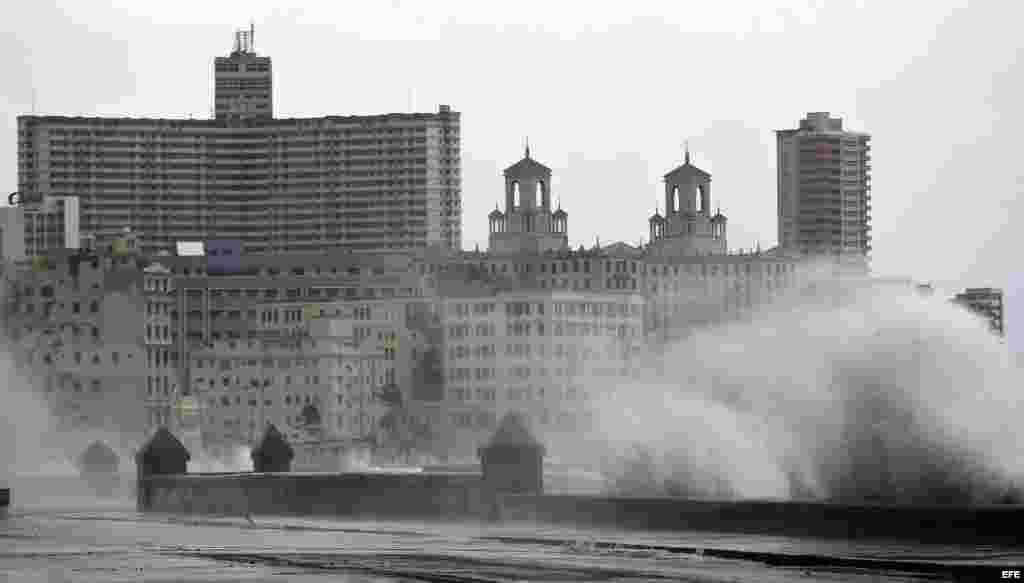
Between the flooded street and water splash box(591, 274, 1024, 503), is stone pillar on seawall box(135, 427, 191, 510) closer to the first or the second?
water splash box(591, 274, 1024, 503)

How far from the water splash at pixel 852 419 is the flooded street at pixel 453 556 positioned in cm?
570

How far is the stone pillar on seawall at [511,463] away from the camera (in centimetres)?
7650

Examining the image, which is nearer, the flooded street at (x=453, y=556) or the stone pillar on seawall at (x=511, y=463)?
the flooded street at (x=453, y=556)

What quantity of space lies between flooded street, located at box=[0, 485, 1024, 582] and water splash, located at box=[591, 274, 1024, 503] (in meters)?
5.70

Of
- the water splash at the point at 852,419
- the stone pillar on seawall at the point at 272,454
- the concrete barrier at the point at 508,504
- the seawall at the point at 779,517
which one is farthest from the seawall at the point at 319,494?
the stone pillar on seawall at the point at 272,454

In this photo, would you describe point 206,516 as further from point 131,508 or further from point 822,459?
point 822,459

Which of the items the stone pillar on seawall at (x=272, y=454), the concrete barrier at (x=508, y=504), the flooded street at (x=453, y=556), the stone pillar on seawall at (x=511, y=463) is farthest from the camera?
the stone pillar on seawall at (x=272, y=454)

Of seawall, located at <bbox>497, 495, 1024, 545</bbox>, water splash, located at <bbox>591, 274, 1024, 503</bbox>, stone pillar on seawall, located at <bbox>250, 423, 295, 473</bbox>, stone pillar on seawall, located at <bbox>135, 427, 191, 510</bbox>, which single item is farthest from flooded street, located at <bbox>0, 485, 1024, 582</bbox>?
stone pillar on seawall, located at <bbox>250, 423, 295, 473</bbox>

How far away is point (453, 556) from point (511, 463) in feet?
55.5

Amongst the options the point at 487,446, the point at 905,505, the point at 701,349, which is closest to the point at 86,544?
the point at 487,446

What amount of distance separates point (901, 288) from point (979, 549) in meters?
21.3

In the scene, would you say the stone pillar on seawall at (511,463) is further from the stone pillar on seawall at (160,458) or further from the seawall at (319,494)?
the stone pillar on seawall at (160,458)

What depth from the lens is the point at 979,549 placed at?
57.0m

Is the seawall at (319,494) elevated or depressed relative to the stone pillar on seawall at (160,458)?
depressed
